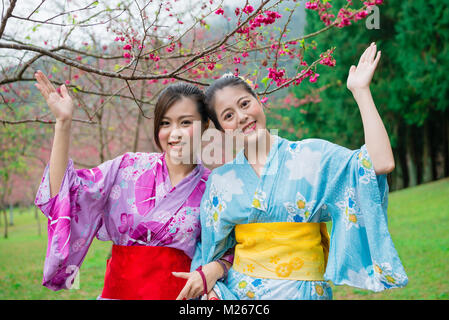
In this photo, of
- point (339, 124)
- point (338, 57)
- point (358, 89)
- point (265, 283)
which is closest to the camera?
point (358, 89)

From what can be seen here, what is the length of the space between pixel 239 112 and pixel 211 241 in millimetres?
721

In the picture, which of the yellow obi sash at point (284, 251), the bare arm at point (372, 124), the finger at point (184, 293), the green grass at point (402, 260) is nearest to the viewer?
the bare arm at point (372, 124)

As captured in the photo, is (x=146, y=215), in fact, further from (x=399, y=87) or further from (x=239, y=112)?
(x=399, y=87)

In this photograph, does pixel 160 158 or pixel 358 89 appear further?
pixel 160 158

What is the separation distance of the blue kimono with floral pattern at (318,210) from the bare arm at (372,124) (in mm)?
51

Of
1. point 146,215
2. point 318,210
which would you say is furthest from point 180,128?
point 318,210

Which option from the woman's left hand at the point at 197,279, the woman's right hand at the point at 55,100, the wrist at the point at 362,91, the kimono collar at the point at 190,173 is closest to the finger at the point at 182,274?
the woman's left hand at the point at 197,279

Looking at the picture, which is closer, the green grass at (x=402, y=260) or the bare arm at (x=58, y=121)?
the bare arm at (x=58, y=121)

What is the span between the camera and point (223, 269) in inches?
88.9

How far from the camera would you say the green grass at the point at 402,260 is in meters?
5.97

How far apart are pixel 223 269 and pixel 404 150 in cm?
2026

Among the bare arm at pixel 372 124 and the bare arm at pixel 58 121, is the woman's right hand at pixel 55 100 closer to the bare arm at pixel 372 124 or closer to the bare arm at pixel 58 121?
the bare arm at pixel 58 121
